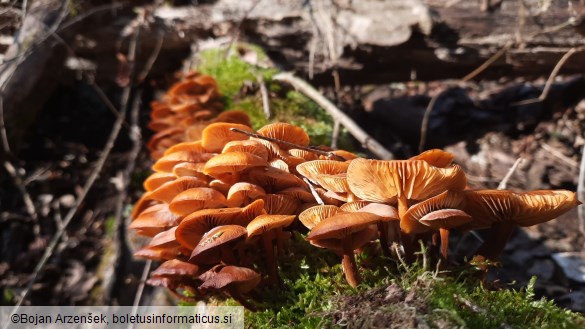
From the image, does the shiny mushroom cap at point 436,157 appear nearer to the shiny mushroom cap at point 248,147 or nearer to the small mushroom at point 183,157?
the shiny mushroom cap at point 248,147

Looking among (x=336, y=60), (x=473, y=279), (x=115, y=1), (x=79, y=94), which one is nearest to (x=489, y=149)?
(x=336, y=60)

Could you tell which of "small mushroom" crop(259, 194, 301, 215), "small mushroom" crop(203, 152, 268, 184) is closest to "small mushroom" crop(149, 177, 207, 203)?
"small mushroom" crop(203, 152, 268, 184)

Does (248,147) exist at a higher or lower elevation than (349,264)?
higher

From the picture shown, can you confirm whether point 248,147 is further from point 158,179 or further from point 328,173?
point 158,179

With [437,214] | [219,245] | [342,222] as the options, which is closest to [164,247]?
[219,245]

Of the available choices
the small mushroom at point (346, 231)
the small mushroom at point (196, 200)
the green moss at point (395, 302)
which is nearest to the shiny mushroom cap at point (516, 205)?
the green moss at point (395, 302)

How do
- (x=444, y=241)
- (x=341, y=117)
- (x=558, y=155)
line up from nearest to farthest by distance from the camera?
(x=444, y=241)
(x=341, y=117)
(x=558, y=155)

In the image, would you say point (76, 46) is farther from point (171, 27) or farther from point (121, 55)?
point (171, 27)
